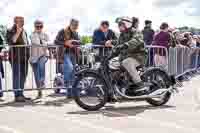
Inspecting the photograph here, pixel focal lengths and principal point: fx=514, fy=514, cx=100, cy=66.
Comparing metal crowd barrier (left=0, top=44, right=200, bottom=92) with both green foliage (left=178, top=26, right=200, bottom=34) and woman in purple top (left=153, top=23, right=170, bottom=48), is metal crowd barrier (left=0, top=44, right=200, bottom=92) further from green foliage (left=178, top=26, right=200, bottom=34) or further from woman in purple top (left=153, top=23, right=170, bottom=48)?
green foliage (left=178, top=26, right=200, bottom=34)

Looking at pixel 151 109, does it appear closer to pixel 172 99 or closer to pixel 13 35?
pixel 172 99

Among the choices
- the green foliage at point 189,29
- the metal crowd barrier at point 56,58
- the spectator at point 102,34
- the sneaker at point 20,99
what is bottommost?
the sneaker at point 20,99

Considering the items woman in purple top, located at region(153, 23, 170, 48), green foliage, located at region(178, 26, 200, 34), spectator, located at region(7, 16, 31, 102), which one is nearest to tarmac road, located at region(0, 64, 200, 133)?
spectator, located at region(7, 16, 31, 102)

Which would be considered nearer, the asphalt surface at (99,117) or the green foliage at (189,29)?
the asphalt surface at (99,117)

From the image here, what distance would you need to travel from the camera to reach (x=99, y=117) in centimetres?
888

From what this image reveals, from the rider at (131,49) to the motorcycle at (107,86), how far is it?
0.10 m

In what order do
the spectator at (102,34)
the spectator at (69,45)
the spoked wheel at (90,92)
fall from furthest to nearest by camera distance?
the spectator at (102,34)
the spectator at (69,45)
the spoked wheel at (90,92)

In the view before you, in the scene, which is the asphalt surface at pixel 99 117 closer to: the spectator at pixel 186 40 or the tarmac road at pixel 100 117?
the tarmac road at pixel 100 117

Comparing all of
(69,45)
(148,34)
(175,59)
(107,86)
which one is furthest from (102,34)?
(148,34)

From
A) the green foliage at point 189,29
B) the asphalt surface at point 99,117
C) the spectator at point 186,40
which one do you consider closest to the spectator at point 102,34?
the asphalt surface at point 99,117

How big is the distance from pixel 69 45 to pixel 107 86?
2173 mm

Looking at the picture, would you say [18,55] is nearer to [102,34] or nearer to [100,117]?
[102,34]

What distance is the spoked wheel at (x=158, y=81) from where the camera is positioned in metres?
10.0

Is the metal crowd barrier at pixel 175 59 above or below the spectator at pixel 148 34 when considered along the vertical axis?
below
